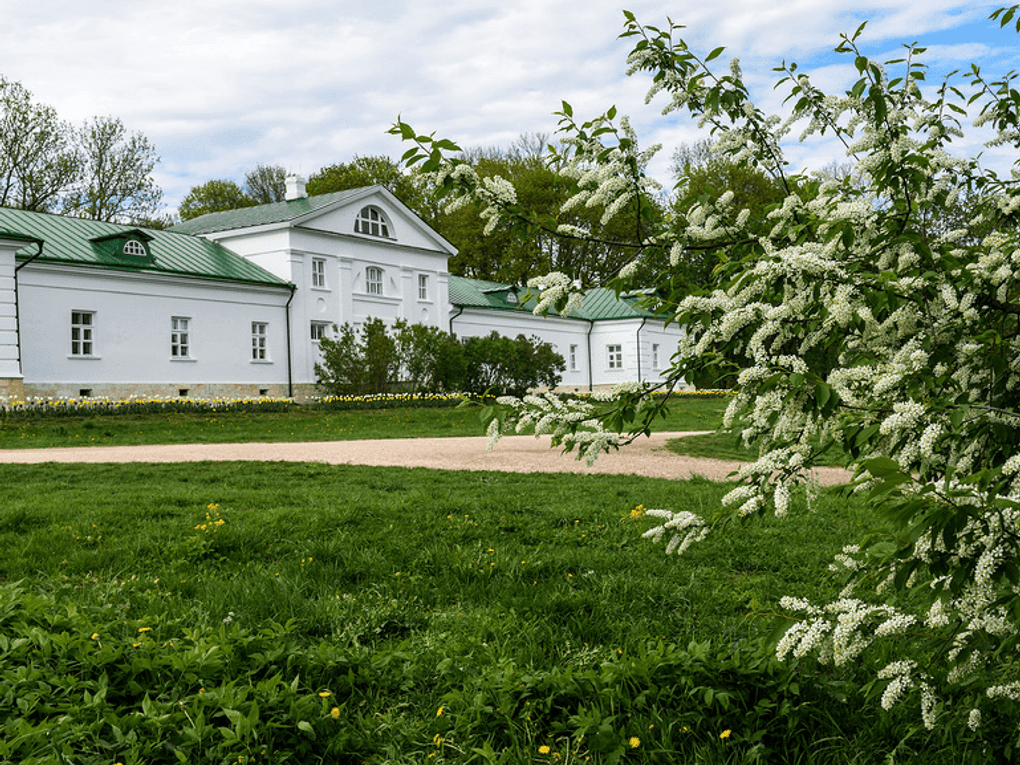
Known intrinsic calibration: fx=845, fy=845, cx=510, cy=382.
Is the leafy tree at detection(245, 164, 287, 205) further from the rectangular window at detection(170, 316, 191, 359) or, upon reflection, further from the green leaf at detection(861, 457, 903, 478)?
the green leaf at detection(861, 457, 903, 478)

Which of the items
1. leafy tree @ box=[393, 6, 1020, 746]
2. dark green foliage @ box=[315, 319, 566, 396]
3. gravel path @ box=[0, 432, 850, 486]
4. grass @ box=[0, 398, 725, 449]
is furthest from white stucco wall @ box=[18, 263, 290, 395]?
leafy tree @ box=[393, 6, 1020, 746]

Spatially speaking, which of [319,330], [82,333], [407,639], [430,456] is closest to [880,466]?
[407,639]

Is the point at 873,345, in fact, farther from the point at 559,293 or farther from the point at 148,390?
the point at 148,390

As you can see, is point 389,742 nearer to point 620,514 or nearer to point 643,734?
point 643,734

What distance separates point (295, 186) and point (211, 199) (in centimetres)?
1834

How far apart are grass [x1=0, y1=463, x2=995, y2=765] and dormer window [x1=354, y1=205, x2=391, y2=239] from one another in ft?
76.8

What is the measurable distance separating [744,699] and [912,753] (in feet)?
1.74

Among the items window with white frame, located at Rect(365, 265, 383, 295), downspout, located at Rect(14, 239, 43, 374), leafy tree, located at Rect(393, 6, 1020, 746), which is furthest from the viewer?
window with white frame, located at Rect(365, 265, 383, 295)

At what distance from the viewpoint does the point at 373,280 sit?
97.4 ft

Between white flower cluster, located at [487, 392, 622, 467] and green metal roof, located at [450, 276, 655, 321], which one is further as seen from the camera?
green metal roof, located at [450, 276, 655, 321]

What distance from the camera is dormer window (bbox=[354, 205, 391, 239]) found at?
29.0 meters

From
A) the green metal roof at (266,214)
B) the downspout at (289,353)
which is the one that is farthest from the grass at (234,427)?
the green metal roof at (266,214)

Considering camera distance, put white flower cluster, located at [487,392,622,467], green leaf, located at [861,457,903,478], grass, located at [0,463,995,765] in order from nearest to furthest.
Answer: green leaf, located at [861,457,903,478], white flower cluster, located at [487,392,622,467], grass, located at [0,463,995,765]

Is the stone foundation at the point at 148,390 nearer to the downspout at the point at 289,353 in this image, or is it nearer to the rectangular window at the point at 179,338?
the downspout at the point at 289,353
